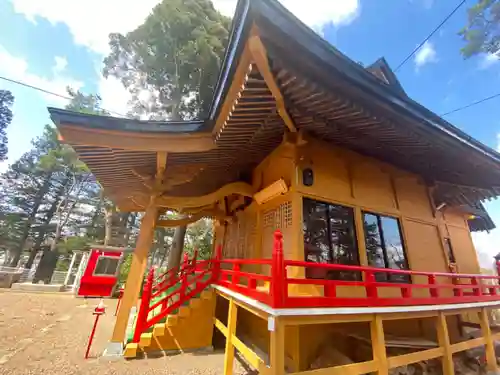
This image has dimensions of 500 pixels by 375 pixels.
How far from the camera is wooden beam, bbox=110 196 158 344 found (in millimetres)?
4441

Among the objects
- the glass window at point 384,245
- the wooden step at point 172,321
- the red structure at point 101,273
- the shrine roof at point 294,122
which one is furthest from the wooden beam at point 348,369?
the red structure at point 101,273

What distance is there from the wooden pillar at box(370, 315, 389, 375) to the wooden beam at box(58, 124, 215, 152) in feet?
13.2

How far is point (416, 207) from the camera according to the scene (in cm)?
621

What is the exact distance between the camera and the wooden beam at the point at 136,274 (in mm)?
4441

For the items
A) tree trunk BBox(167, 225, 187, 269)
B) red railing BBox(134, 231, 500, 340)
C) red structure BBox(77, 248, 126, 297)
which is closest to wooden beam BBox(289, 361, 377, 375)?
red railing BBox(134, 231, 500, 340)

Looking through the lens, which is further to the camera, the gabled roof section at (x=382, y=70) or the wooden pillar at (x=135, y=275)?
the gabled roof section at (x=382, y=70)

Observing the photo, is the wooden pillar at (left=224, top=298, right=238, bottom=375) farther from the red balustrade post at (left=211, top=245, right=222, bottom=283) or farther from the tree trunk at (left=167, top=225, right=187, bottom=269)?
the tree trunk at (left=167, top=225, right=187, bottom=269)

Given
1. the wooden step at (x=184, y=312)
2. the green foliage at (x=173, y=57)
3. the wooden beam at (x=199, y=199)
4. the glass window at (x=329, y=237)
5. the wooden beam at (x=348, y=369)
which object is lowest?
the wooden beam at (x=348, y=369)

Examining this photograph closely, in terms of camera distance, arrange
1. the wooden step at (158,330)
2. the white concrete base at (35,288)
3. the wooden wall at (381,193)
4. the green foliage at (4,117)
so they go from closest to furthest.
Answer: the wooden step at (158,330) → the wooden wall at (381,193) → the white concrete base at (35,288) → the green foliage at (4,117)

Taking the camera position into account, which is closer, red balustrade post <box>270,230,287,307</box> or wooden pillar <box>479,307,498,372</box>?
red balustrade post <box>270,230,287,307</box>

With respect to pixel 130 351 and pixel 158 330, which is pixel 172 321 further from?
pixel 130 351

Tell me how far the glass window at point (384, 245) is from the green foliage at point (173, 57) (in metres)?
11.4

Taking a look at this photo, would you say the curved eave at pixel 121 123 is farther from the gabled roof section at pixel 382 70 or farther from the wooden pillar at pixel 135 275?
the gabled roof section at pixel 382 70

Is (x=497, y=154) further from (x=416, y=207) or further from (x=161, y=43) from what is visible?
(x=161, y=43)
